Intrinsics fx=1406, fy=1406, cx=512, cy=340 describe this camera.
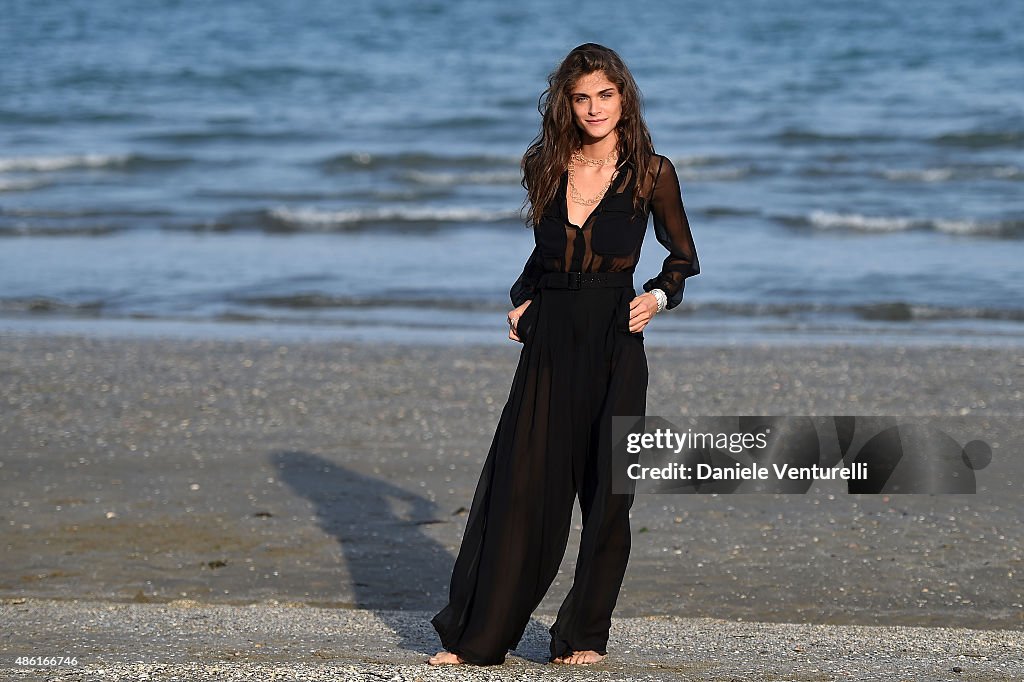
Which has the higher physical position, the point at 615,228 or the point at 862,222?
the point at 615,228

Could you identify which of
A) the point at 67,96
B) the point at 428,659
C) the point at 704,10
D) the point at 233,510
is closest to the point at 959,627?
the point at 428,659

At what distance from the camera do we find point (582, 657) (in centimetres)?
365

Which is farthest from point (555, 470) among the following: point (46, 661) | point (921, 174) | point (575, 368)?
Answer: point (921, 174)

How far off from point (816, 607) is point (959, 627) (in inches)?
18.0

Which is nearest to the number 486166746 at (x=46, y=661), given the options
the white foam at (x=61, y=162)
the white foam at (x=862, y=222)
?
the white foam at (x=862, y=222)

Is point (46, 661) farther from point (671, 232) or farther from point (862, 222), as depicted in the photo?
point (862, 222)

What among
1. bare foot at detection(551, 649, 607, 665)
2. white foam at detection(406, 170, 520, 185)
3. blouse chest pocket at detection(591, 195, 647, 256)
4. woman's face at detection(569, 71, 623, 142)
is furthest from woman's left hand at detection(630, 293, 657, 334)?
white foam at detection(406, 170, 520, 185)

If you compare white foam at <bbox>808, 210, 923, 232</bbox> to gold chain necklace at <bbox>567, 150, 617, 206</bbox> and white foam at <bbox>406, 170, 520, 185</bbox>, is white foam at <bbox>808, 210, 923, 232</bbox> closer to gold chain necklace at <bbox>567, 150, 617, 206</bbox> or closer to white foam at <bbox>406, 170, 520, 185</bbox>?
white foam at <bbox>406, 170, 520, 185</bbox>

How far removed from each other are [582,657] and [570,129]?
4.47 feet

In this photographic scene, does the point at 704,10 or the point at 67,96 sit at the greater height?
the point at 704,10

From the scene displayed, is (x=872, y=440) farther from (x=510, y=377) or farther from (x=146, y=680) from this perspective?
(x=146, y=680)

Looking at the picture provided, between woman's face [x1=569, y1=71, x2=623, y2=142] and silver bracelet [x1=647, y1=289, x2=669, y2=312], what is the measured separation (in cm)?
42

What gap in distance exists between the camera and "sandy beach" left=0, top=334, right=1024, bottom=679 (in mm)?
4367

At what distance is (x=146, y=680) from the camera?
140 inches
